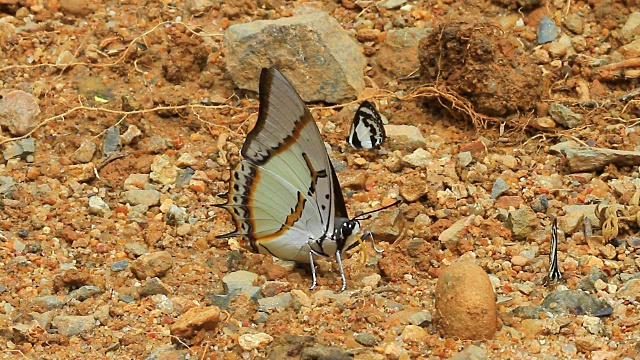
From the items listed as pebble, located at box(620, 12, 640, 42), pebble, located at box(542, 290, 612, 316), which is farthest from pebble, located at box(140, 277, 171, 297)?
pebble, located at box(620, 12, 640, 42)

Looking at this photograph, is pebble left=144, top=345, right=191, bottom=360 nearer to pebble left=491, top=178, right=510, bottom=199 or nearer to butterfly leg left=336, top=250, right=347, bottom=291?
butterfly leg left=336, top=250, right=347, bottom=291

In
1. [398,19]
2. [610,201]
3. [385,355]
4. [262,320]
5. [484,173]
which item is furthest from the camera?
[398,19]

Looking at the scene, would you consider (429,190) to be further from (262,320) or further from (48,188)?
(48,188)

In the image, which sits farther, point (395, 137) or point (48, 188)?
point (395, 137)

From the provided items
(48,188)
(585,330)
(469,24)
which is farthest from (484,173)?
(48,188)

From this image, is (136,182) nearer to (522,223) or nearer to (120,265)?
(120,265)

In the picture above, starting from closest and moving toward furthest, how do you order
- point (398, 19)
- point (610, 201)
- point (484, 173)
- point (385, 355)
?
point (385, 355) → point (610, 201) → point (484, 173) → point (398, 19)

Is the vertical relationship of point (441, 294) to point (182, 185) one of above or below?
above
